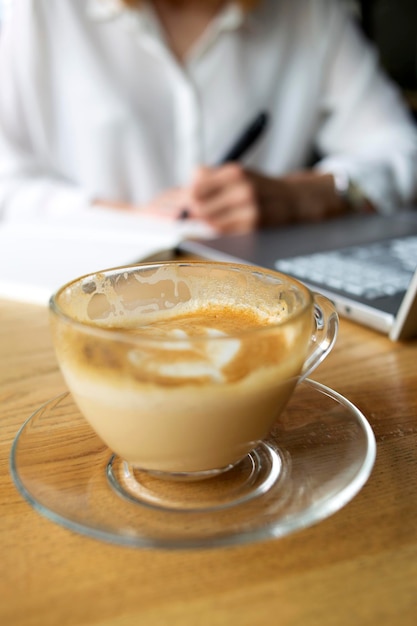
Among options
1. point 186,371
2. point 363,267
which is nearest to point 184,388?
point 186,371

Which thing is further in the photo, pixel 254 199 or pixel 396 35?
pixel 396 35

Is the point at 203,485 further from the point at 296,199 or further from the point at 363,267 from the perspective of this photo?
A: the point at 296,199

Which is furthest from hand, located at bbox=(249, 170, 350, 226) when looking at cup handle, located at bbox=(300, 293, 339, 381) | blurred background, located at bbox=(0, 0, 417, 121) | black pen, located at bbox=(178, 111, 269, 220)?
blurred background, located at bbox=(0, 0, 417, 121)

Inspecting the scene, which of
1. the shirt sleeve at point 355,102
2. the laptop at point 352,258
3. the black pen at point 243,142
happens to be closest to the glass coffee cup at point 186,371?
the laptop at point 352,258

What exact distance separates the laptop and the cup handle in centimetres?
11

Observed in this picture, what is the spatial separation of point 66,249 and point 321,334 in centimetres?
39

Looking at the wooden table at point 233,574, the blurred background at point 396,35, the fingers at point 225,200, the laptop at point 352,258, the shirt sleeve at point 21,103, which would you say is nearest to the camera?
the wooden table at point 233,574

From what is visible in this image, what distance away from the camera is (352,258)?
55 cm

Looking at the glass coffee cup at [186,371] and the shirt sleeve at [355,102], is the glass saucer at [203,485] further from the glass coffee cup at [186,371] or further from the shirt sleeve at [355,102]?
the shirt sleeve at [355,102]

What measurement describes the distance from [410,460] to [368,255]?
0.31 m

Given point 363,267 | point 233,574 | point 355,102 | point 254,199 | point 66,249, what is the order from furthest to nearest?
point 355,102, point 254,199, point 66,249, point 363,267, point 233,574

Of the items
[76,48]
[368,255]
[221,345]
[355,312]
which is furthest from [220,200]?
[221,345]

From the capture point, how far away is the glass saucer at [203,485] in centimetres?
21

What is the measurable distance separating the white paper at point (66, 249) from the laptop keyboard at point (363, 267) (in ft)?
0.50
